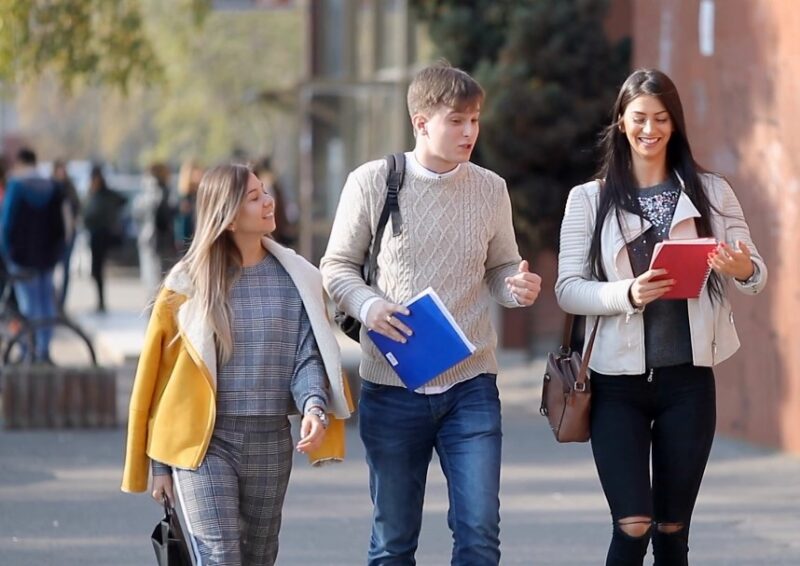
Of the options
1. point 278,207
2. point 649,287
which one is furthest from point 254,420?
point 278,207

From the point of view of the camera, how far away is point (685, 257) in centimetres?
480

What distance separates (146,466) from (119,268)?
26.7 m

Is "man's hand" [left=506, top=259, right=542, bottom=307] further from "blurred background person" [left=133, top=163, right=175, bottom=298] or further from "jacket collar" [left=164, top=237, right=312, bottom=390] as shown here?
"blurred background person" [left=133, top=163, right=175, bottom=298]

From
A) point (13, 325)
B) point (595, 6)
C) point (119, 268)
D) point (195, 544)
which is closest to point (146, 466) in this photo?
point (195, 544)

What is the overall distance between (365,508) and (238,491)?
3.42 m

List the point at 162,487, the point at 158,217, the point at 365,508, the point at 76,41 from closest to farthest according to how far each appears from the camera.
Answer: the point at 162,487 → the point at 365,508 → the point at 76,41 → the point at 158,217

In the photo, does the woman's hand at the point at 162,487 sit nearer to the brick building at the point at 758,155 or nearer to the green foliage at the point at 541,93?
the brick building at the point at 758,155

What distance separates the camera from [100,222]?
2164cm

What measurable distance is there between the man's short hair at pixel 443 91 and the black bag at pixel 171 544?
4.84 feet

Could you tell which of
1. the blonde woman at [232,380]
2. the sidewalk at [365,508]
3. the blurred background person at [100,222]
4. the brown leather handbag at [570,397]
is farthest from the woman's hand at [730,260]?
the blurred background person at [100,222]

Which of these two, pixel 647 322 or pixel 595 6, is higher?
pixel 595 6

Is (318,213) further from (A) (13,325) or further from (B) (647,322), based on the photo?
(B) (647,322)

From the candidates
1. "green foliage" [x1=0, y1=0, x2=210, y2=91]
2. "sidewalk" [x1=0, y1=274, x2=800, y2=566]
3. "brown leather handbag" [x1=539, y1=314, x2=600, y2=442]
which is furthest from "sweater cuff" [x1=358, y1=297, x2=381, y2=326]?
"green foliage" [x1=0, y1=0, x2=210, y2=91]

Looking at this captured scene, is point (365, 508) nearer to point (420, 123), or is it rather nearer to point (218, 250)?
point (218, 250)
